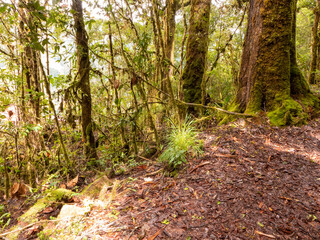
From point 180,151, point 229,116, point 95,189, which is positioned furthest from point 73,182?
point 229,116

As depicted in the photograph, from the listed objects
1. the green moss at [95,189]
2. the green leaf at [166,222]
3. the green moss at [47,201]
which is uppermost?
the green leaf at [166,222]

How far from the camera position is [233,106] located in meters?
4.04

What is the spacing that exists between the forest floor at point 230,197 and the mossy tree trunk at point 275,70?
0.44 meters

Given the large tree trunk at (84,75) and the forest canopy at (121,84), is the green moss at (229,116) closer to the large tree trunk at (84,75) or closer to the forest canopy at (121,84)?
the forest canopy at (121,84)

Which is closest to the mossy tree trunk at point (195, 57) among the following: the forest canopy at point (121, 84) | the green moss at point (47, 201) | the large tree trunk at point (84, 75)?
the forest canopy at point (121, 84)

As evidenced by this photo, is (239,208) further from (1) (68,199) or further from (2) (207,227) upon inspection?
(1) (68,199)

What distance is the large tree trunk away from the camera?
130 inches

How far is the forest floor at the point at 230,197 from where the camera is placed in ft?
5.52

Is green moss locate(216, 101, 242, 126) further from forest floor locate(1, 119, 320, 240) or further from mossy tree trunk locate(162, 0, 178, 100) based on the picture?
mossy tree trunk locate(162, 0, 178, 100)

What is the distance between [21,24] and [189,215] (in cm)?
435

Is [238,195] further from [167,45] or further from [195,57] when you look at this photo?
[167,45]

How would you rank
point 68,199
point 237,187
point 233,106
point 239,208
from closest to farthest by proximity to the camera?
point 239,208
point 237,187
point 68,199
point 233,106

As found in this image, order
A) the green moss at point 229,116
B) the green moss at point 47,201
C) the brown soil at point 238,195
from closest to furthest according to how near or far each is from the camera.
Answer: the brown soil at point 238,195 < the green moss at point 47,201 < the green moss at point 229,116

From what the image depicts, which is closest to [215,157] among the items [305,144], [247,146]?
[247,146]
